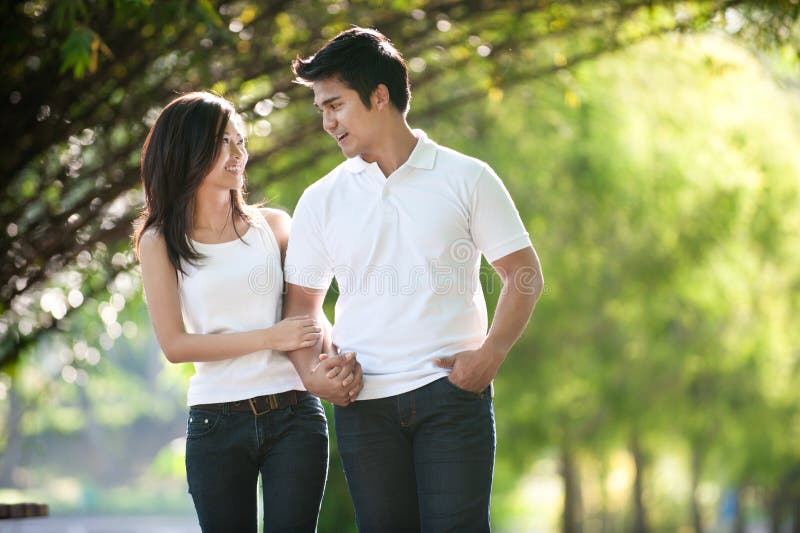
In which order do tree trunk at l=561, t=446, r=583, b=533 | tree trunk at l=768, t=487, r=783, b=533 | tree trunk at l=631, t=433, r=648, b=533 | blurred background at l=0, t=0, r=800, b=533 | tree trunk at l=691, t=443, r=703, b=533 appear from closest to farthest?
blurred background at l=0, t=0, r=800, b=533, tree trunk at l=561, t=446, r=583, b=533, tree trunk at l=631, t=433, r=648, b=533, tree trunk at l=691, t=443, r=703, b=533, tree trunk at l=768, t=487, r=783, b=533

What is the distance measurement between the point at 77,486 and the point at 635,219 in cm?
3562

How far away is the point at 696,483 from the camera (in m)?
18.3

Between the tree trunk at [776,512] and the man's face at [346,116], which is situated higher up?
the man's face at [346,116]

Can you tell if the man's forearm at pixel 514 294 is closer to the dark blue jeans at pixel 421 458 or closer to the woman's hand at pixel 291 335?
the dark blue jeans at pixel 421 458

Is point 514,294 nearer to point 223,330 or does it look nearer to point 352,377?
point 352,377

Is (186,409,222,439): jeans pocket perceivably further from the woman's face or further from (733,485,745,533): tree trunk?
(733,485,745,533): tree trunk

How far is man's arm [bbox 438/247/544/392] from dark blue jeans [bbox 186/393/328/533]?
0.43 meters

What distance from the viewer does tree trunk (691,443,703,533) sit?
16.4 metres

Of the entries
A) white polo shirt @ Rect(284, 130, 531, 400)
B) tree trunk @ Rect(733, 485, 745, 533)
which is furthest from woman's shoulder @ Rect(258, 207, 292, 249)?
tree trunk @ Rect(733, 485, 745, 533)

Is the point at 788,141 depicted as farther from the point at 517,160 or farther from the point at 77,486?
the point at 77,486

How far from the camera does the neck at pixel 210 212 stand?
9.76 feet

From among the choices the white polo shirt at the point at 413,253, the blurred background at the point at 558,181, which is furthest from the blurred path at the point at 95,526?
the white polo shirt at the point at 413,253

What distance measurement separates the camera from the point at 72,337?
7730 mm

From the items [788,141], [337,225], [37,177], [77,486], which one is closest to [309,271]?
[337,225]
